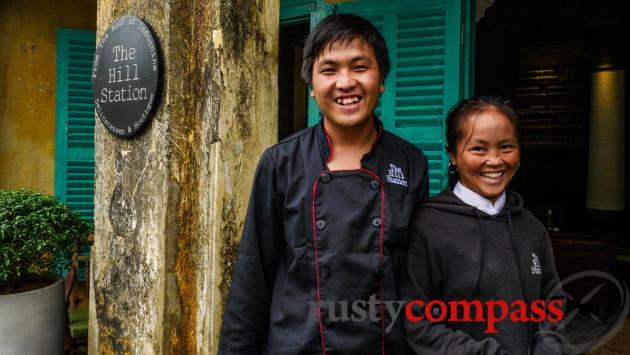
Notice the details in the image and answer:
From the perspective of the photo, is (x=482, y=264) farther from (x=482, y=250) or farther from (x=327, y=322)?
(x=327, y=322)

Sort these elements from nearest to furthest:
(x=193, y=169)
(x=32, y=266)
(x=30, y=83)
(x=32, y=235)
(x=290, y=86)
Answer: (x=193, y=169) < (x=32, y=235) < (x=32, y=266) < (x=30, y=83) < (x=290, y=86)

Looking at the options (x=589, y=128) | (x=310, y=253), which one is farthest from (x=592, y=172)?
(x=310, y=253)

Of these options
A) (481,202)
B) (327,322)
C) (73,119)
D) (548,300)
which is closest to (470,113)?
(481,202)

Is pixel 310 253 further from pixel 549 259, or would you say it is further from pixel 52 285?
pixel 52 285

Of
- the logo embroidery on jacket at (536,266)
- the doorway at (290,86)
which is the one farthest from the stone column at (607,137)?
the logo embroidery on jacket at (536,266)

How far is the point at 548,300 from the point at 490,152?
0.51 meters

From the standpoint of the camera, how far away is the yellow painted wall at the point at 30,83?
14.7 ft

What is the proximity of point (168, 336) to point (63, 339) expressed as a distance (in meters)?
1.12

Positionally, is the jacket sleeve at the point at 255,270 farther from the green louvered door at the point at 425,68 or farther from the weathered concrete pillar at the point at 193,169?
the green louvered door at the point at 425,68

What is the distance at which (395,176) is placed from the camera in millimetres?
1735

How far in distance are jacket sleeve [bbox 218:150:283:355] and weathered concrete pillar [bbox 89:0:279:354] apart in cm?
55

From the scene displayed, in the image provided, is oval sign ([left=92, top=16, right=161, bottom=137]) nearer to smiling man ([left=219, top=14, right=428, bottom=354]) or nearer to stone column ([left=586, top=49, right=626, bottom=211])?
smiling man ([left=219, top=14, right=428, bottom=354])

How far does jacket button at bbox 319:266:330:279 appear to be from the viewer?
5.30 feet

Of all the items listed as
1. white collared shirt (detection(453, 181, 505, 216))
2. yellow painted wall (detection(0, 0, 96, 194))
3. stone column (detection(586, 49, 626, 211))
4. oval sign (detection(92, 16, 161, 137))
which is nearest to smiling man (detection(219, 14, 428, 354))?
white collared shirt (detection(453, 181, 505, 216))
